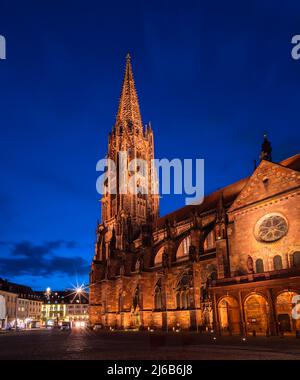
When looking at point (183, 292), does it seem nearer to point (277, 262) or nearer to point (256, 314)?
point (256, 314)

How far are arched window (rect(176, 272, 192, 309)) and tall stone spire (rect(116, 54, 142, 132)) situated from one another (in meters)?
41.4

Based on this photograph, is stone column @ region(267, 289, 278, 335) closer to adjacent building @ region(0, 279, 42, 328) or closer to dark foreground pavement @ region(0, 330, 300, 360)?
dark foreground pavement @ region(0, 330, 300, 360)

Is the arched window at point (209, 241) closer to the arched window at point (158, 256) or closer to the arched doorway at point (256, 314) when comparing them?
the arched window at point (158, 256)

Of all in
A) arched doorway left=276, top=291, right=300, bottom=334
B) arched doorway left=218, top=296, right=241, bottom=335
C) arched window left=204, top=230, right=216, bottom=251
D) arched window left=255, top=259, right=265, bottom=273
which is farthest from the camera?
arched window left=204, top=230, right=216, bottom=251

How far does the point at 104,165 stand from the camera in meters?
78.6

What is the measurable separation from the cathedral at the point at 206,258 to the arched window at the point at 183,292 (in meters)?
0.12

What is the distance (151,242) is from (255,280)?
2748cm

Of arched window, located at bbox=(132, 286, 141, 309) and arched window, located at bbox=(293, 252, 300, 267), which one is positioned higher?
arched window, located at bbox=(293, 252, 300, 267)

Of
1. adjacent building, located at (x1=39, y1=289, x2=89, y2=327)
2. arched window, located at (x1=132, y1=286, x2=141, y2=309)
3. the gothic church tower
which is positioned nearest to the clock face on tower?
arched window, located at (x1=132, y1=286, x2=141, y2=309)

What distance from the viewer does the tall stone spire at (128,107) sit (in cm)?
7881

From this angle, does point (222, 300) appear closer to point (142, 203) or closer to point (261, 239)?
point (261, 239)

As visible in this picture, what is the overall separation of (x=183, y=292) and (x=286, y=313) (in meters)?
16.7

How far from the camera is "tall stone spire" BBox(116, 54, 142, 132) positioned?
78.8m
